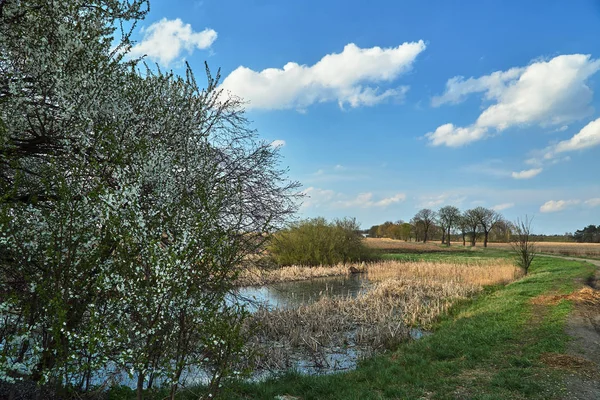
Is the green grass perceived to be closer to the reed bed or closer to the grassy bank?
the grassy bank

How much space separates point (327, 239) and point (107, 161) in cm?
3256

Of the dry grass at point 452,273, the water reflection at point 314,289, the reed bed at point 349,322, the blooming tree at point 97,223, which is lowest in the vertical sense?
the water reflection at point 314,289

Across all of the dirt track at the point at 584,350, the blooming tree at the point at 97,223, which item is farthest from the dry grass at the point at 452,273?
the blooming tree at the point at 97,223

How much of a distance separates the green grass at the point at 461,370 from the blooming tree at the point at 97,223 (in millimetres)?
1428

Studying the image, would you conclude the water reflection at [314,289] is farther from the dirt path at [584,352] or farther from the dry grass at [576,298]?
the dirt path at [584,352]

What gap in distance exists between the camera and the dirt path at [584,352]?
6570mm

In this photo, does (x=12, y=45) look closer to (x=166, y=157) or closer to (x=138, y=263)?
(x=166, y=157)

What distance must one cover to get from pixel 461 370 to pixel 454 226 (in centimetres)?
6799

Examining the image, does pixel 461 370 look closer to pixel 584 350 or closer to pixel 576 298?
pixel 584 350

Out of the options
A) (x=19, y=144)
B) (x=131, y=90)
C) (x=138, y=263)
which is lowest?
(x=138, y=263)

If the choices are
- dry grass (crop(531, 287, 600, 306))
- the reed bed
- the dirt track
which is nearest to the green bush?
the reed bed

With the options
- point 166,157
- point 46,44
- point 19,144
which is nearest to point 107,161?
point 166,157

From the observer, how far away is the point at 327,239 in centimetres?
3653

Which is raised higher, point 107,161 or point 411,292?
point 107,161
